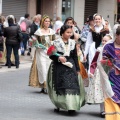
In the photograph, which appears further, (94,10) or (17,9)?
(94,10)

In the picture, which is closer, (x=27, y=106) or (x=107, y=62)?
(x=107, y=62)

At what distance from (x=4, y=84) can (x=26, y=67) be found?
4.35m

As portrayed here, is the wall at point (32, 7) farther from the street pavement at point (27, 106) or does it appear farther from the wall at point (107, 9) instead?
the street pavement at point (27, 106)

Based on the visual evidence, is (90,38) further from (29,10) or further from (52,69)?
(29,10)

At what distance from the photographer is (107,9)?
112 feet

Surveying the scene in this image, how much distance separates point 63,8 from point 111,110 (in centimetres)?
2321

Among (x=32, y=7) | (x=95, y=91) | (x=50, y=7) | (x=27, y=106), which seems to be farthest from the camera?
(x=50, y=7)

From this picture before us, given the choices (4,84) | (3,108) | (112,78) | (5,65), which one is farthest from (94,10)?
(112,78)

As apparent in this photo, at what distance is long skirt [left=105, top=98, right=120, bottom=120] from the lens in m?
7.03

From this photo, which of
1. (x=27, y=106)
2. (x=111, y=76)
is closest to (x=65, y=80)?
(x=27, y=106)

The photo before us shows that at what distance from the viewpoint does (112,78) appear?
7.21 metres

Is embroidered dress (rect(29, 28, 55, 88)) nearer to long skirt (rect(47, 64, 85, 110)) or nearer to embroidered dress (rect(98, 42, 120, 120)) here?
long skirt (rect(47, 64, 85, 110))

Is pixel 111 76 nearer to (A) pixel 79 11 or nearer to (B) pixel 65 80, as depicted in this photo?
(B) pixel 65 80

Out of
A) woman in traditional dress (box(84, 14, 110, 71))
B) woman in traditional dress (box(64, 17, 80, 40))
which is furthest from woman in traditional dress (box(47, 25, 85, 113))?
woman in traditional dress (box(84, 14, 110, 71))
